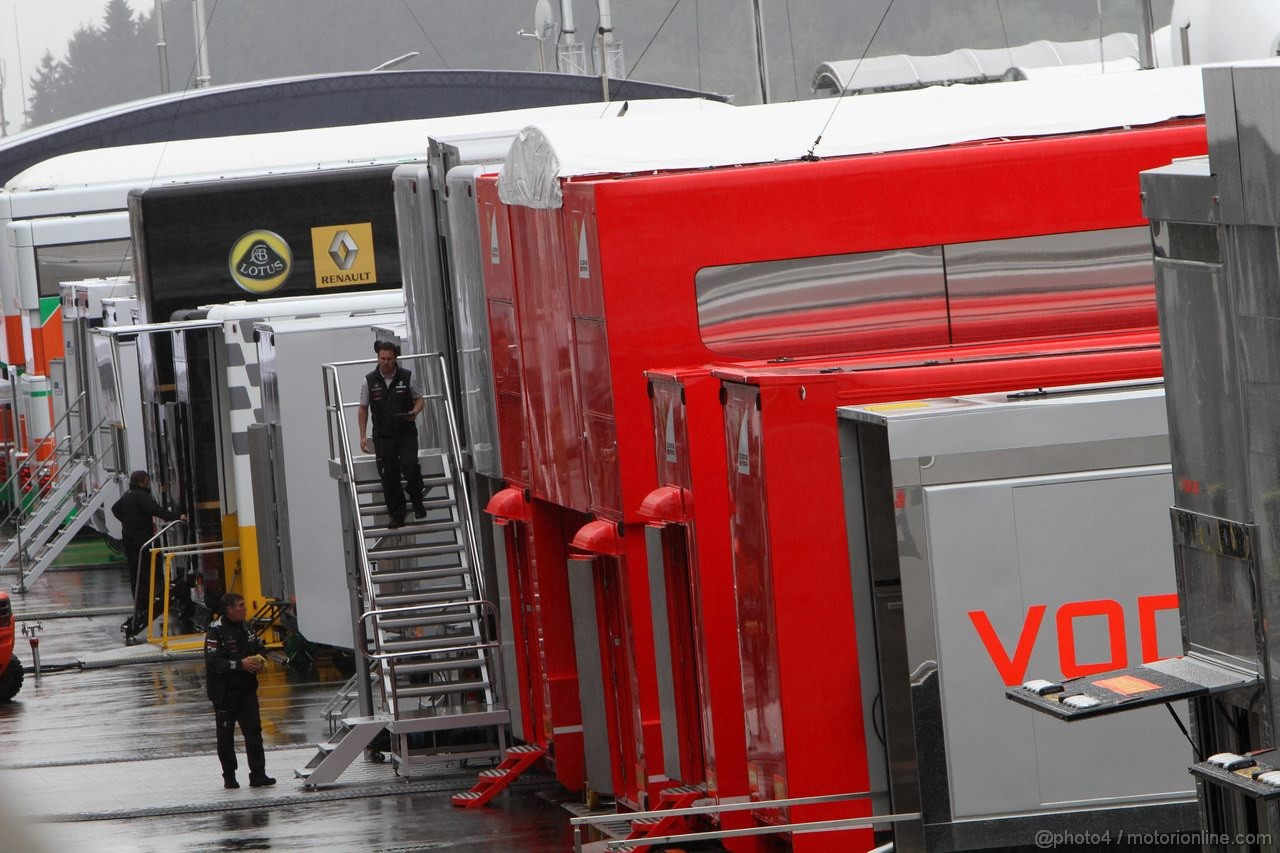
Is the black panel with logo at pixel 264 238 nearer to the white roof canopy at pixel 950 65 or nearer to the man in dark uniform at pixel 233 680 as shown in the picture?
the white roof canopy at pixel 950 65

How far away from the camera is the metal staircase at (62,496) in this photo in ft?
84.8

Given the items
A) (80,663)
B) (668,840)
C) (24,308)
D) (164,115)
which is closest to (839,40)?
(164,115)

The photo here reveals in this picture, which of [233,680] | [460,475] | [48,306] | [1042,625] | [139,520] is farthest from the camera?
[48,306]

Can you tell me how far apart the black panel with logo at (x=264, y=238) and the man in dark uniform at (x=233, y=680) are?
899cm

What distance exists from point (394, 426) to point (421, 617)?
4.76ft

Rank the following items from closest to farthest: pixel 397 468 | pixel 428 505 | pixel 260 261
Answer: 1. pixel 397 468
2. pixel 428 505
3. pixel 260 261

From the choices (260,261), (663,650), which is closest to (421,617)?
(663,650)

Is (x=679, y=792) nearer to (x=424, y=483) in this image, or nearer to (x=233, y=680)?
(x=233, y=680)

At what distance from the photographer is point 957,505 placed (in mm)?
8180

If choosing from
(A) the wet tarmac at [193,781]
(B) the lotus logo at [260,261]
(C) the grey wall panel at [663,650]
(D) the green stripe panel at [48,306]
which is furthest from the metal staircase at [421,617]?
(D) the green stripe panel at [48,306]

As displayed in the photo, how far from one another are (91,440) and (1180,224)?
22.9 meters

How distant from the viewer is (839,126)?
11.8 metres

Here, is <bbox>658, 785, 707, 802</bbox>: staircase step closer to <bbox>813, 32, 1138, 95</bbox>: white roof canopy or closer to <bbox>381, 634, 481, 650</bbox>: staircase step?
<bbox>381, 634, 481, 650</bbox>: staircase step

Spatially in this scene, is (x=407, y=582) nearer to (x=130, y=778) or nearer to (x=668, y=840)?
(x=130, y=778)
